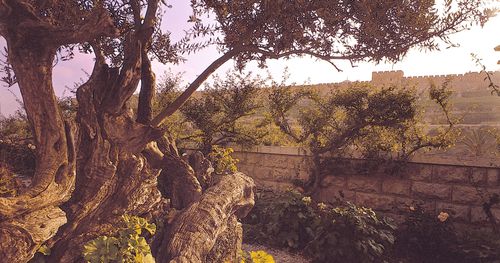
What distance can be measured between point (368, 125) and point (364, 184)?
1.24 meters

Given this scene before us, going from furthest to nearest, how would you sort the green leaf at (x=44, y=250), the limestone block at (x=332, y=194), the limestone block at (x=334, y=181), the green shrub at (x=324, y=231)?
1. the limestone block at (x=334, y=181)
2. the limestone block at (x=332, y=194)
3. the green shrub at (x=324, y=231)
4. the green leaf at (x=44, y=250)

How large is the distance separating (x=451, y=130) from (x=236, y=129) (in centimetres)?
486

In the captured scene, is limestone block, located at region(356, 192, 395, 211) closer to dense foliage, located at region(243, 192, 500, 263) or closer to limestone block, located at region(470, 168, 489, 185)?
dense foliage, located at region(243, 192, 500, 263)

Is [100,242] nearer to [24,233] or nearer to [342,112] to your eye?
[24,233]

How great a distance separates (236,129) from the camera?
30.6ft

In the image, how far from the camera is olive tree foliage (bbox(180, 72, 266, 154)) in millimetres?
8766

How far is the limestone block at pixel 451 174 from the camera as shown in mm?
6591

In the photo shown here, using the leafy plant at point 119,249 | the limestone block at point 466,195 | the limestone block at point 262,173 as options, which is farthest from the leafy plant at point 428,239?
the leafy plant at point 119,249

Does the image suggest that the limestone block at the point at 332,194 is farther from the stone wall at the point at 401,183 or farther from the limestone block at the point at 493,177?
the limestone block at the point at 493,177

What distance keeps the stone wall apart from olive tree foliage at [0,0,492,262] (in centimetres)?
352

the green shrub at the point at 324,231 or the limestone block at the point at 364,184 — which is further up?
the limestone block at the point at 364,184

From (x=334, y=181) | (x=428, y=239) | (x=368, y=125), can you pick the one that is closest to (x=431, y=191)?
(x=428, y=239)

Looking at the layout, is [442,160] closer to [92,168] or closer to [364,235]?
[364,235]

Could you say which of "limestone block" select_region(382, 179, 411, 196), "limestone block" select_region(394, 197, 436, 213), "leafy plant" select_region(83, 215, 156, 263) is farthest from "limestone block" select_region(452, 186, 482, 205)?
"leafy plant" select_region(83, 215, 156, 263)
